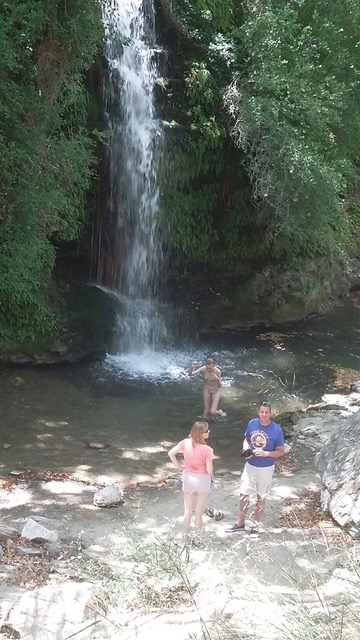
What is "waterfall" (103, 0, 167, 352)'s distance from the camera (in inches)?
542

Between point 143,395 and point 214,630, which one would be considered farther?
point 143,395

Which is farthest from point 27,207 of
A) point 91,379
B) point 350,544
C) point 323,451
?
point 350,544

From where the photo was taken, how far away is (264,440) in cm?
626

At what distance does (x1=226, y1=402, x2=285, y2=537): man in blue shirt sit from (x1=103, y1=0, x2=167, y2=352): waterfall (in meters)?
7.53

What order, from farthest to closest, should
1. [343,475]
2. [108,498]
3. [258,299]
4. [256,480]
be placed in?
[258,299] → [108,498] → [343,475] → [256,480]

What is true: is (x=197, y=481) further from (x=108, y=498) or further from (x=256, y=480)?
(x=108, y=498)

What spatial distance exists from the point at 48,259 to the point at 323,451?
21.6ft

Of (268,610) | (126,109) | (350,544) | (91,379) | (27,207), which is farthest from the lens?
(126,109)

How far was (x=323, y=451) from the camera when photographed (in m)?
8.20

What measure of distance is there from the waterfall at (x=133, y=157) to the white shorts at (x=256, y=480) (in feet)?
24.7

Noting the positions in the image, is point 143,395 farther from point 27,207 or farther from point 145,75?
point 145,75

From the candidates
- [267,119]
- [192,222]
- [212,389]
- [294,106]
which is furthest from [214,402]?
[294,106]

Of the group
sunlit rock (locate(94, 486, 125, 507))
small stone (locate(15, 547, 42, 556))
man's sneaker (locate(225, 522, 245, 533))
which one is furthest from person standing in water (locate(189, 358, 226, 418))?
small stone (locate(15, 547, 42, 556))

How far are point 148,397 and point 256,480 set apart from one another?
5078mm
